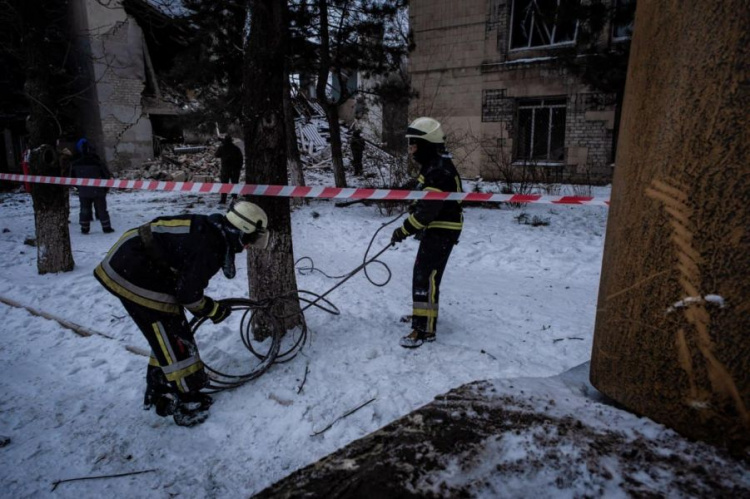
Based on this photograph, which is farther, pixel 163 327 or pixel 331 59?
pixel 331 59

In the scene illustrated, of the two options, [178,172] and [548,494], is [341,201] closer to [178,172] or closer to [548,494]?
[178,172]

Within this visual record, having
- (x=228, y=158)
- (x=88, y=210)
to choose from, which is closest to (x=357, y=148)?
(x=228, y=158)

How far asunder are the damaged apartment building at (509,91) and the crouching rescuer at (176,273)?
10.2 meters

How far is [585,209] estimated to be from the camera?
9.41m

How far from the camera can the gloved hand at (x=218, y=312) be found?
303cm

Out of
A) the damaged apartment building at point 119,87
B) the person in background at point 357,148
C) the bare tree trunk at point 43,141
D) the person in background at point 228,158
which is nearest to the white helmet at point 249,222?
the bare tree trunk at point 43,141

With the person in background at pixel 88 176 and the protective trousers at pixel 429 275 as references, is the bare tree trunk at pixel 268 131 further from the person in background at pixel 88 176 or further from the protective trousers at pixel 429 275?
the person in background at pixel 88 176

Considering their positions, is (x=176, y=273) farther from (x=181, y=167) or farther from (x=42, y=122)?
(x=181, y=167)

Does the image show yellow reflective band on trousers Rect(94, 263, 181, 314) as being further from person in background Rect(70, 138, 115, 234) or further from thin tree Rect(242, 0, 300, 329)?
person in background Rect(70, 138, 115, 234)

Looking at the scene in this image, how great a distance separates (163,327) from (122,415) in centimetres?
75

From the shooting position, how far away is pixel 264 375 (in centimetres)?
338

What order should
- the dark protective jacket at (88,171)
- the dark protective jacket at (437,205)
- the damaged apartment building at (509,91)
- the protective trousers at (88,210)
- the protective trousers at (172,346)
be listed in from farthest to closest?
the damaged apartment building at (509,91) → the protective trousers at (88,210) → the dark protective jacket at (88,171) → the dark protective jacket at (437,205) → the protective trousers at (172,346)

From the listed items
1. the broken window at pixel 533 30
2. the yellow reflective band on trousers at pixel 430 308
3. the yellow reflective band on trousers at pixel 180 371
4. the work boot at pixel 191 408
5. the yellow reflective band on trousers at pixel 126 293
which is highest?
the broken window at pixel 533 30

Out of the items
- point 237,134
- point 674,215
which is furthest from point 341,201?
point 237,134
